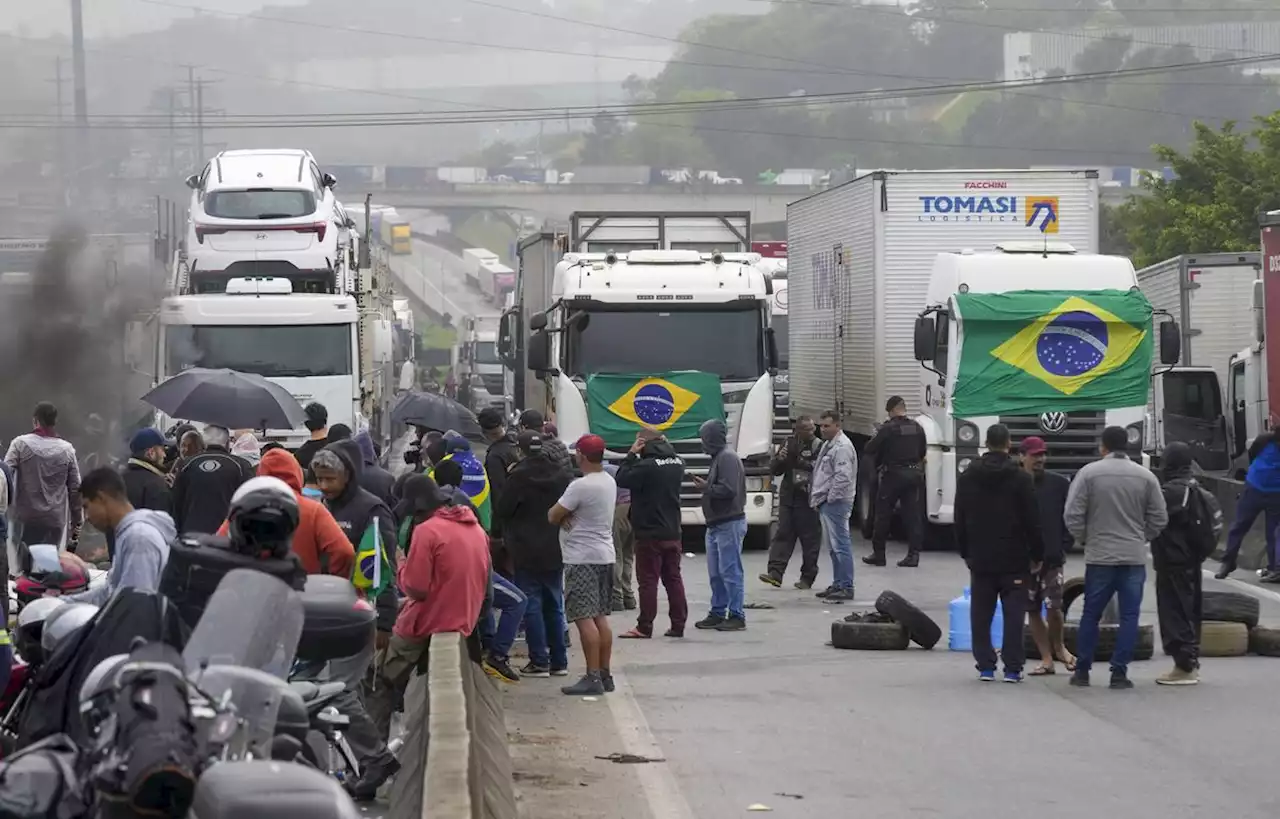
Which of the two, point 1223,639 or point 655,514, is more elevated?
point 655,514

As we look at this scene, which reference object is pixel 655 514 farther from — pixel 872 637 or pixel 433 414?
pixel 433 414

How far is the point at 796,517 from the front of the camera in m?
20.3

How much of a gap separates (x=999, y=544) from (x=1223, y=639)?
2.62 metres

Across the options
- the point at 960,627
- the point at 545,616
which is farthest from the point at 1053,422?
the point at 545,616

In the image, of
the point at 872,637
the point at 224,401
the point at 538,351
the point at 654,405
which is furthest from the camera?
the point at 538,351

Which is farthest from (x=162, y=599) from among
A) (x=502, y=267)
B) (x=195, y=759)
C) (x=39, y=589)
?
(x=502, y=267)

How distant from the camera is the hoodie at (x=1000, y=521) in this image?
1360 centimetres

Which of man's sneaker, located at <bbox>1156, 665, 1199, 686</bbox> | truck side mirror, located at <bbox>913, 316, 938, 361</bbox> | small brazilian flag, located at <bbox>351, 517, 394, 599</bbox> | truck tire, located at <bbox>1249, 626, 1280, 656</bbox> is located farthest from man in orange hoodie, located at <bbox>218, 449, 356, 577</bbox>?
truck side mirror, located at <bbox>913, 316, 938, 361</bbox>

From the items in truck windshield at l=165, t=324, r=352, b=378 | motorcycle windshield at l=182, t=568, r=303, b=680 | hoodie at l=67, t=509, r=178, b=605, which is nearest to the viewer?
motorcycle windshield at l=182, t=568, r=303, b=680

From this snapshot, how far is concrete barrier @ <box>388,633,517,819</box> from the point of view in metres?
7.84

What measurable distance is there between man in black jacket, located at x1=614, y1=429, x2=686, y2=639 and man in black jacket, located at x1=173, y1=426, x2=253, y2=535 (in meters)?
3.27

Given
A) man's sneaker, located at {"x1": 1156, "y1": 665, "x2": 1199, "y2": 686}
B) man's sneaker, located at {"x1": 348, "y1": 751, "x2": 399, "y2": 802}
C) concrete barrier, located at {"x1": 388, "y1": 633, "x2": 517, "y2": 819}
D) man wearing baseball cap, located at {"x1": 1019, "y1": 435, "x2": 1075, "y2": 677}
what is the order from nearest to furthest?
1. concrete barrier, located at {"x1": 388, "y1": 633, "x2": 517, "y2": 819}
2. man's sneaker, located at {"x1": 348, "y1": 751, "x2": 399, "y2": 802}
3. man's sneaker, located at {"x1": 1156, "y1": 665, "x2": 1199, "y2": 686}
4. man wearing baseball cap, located at {"x1": 1019, "y1": 435, "x2": 1075, "y2": 677}

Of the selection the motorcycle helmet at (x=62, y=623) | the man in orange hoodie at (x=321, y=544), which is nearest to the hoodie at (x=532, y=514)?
the man in orange hoodie at (x=321, y=544)

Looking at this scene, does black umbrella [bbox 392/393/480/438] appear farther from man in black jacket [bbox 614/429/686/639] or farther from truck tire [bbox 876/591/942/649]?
truck tire [bbox 876/591/942/649]
